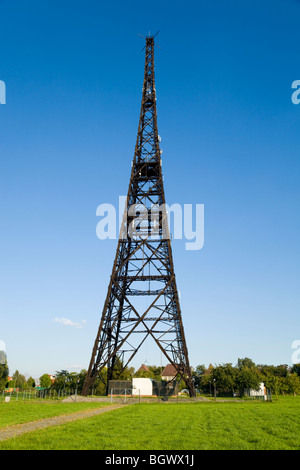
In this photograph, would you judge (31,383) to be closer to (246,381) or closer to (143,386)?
(246,381)

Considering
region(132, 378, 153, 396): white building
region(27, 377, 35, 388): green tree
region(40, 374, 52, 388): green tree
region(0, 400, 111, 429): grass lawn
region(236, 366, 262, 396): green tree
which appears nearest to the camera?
region(0, 400, 111, 429): grass lawn

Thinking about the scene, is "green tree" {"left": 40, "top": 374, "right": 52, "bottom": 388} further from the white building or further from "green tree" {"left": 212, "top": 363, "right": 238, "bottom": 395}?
the white building

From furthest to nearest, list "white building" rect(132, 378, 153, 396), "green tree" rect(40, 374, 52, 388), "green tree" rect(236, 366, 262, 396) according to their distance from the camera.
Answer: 1. "green tree" rect(40, 374, 52, 388)
2. "green tree" rect(236, 366, 262, 396)
3. "white building" rect(132, 378, 153, 396)

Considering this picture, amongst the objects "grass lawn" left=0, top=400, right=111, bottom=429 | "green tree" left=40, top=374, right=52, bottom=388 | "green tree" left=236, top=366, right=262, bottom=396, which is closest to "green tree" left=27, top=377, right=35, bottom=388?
"green tree" left=40, top=374, right=52, bottom=388

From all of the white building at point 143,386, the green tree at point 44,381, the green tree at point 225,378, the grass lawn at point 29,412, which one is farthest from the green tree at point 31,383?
the grass lawn at point 29,412

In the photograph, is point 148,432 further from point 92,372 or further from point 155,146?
point 155,146

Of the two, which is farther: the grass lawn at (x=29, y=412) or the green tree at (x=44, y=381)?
the green tree at (x=44, y=381)

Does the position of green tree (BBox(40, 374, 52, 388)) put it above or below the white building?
below

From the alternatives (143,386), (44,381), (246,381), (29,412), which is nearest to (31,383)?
(44,381)

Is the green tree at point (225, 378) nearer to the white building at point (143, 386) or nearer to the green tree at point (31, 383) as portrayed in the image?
the white building at point (143, 386)

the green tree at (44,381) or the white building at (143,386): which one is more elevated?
the white building at (143,386)

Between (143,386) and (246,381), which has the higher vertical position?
(143,386)

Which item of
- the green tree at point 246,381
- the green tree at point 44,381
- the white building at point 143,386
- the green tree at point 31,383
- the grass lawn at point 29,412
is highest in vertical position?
the grass lawn at point 29,412
